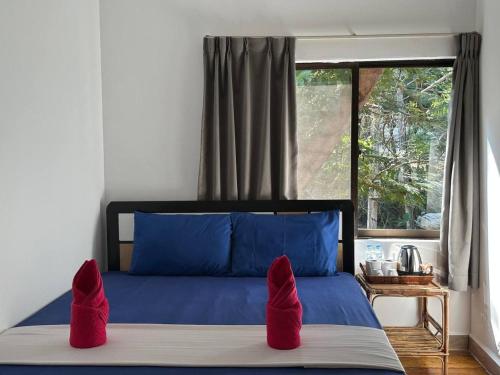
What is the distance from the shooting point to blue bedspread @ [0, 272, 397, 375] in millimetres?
1348

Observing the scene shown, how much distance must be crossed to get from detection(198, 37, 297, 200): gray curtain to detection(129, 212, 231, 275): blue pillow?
25 centimetres

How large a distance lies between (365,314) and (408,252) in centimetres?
88

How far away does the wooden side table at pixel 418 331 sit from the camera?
2.42 m

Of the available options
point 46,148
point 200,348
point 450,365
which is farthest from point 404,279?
point 46,148

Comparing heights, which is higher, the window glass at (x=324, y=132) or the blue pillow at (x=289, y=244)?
the window glass at (x=324, y=132)

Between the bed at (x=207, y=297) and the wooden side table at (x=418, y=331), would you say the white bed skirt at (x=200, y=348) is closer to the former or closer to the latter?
the bed at (x=207, y=297)

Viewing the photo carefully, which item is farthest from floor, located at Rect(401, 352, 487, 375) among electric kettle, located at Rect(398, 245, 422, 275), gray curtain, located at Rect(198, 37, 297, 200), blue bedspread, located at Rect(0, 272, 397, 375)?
gray curtain, located at Rect(198, 37, 297, 200)

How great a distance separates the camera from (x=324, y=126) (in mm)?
2883

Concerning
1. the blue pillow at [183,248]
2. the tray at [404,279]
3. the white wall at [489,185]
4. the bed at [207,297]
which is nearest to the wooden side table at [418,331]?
the tray at [404,279]

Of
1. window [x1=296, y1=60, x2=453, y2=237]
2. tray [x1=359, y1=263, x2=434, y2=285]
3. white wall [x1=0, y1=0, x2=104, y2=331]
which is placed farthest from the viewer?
window [x1=296, y1=60, x2=453, y2=237]

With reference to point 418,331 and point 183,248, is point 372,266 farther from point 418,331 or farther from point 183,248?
point 183,248

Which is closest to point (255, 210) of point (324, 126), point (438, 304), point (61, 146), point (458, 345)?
point (324, 126)

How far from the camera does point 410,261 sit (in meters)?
2.59

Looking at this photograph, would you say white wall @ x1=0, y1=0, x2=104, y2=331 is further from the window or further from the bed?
the window
